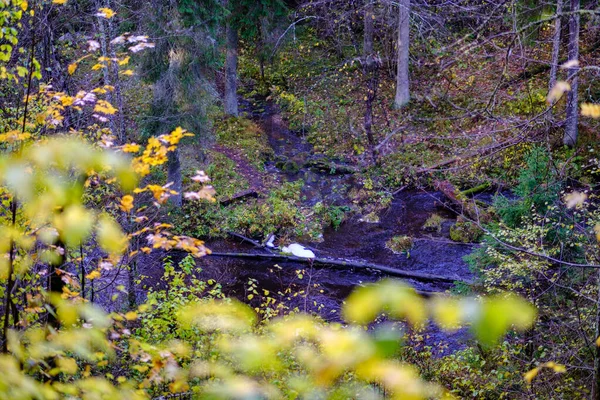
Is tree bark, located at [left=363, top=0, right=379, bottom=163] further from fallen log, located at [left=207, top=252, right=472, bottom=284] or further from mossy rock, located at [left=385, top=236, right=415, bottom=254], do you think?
fallen log, located at [left=207, top=252, right=472, bottom=284]

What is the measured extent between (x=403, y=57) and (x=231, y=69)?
6.64 meters

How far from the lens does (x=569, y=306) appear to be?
6961 mm

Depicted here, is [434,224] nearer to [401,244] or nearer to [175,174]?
[401,244]

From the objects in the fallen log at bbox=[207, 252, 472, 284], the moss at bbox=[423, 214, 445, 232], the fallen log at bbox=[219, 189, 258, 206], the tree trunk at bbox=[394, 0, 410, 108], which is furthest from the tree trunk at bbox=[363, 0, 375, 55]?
the fallen log at bbox=[207, 252, 472, 284]

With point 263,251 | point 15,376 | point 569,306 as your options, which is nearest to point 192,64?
point 263,251

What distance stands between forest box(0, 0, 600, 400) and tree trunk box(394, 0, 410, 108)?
91 millimetres

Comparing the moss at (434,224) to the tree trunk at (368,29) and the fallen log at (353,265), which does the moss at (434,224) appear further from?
the tree trunk at (368,29)

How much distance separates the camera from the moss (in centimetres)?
1405

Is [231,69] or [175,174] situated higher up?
[231,69]

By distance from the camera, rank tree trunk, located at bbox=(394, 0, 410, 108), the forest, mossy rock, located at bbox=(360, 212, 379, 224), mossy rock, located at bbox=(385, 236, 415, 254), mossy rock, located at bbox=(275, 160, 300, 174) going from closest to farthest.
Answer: the forest < mossy rock, located at bbox=(385, 236, 415, 254) < mossy rock, located at bbox=(360, 212, 379, 224) < mossy rock, located at bbox=(275, 160, 300, 174) < tree trunk, located at bbox=(394, 0, 410, 108)

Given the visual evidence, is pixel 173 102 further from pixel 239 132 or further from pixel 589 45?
pixel 589 45

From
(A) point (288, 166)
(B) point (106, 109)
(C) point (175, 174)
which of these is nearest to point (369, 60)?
(A) point (288, 166)

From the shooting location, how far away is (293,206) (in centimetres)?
1595

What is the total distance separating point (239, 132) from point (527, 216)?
44.4 ft
